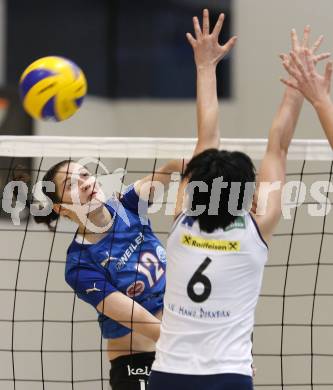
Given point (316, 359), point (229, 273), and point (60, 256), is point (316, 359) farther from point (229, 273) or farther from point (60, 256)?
point (229, 273)

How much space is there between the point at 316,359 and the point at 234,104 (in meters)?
2.51

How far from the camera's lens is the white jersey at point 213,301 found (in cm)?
302

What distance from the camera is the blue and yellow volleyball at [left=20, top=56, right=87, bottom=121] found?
4113 millimetres

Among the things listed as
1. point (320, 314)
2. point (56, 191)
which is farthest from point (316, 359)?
point (56, 191)

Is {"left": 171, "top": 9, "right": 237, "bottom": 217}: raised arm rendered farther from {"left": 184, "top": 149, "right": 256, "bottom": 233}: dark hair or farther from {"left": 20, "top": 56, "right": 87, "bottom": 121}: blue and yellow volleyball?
{"left": 20, "top": 56, "right": 87, "bottom": 121}: blue and yellow volleyball

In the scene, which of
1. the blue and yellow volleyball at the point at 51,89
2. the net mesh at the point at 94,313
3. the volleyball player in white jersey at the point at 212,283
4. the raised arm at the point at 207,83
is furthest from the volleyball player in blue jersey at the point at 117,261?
the net mesh at the point at 94,313

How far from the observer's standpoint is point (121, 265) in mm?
4238

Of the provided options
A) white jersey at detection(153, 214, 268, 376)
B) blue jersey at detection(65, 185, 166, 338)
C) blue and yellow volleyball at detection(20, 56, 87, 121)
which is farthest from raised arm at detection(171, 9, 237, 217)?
blue jersey at detection(65, 185, 166, 338)

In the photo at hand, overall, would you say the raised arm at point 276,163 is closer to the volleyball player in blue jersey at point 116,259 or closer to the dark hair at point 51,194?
the volleyball player in blue jersey at point 116,259

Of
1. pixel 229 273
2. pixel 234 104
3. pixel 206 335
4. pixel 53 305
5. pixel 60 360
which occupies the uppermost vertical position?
pixel 234 104

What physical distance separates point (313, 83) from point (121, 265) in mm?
1360

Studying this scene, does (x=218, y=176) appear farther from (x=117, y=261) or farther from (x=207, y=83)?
(x=117, y=261)

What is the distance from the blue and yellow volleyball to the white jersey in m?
1.29

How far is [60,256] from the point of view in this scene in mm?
8414
